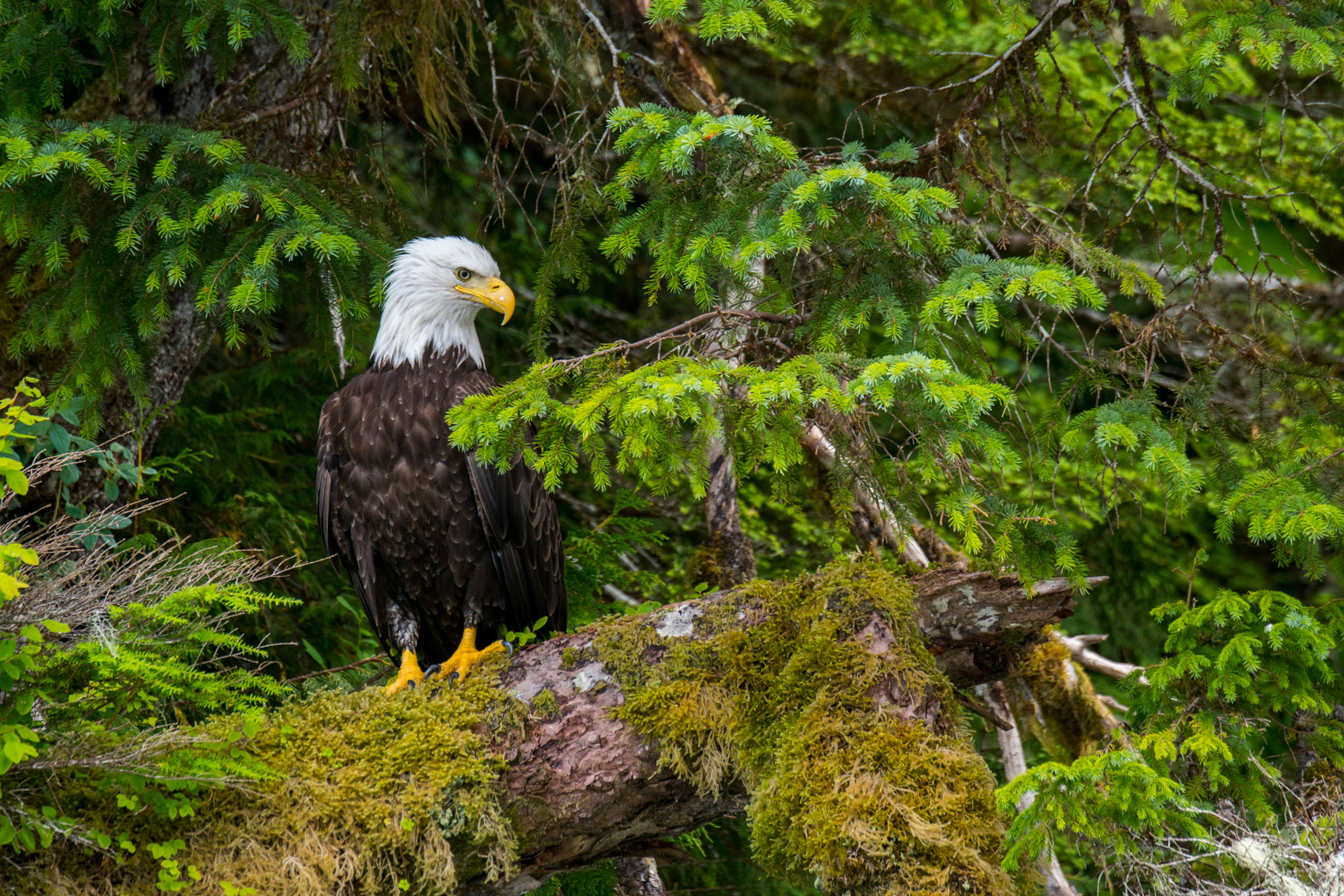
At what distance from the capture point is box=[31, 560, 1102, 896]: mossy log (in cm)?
270

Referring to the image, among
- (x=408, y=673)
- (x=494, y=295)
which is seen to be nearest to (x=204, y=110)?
(x=494, y=295)

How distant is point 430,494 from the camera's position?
404 cm

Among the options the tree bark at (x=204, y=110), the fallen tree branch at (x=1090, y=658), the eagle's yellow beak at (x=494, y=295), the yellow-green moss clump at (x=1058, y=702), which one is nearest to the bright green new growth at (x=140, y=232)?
the eagle's yellow beak at (x=494, y=295)

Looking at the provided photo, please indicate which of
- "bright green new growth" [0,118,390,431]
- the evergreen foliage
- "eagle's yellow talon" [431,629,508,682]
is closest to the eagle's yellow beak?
the evergreen foliage

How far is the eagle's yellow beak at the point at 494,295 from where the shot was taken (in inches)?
170

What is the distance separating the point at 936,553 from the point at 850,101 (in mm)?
3867

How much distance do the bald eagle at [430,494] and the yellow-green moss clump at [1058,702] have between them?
225cm

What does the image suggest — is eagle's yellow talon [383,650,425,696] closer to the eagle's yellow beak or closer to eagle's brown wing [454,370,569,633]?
eagle's brown wing [454,370,569,633]

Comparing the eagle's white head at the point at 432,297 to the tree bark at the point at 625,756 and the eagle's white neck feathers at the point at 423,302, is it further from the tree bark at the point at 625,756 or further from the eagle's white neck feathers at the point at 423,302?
the tree bark at the point at 625,756

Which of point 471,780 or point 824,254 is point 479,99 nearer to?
point 824,254

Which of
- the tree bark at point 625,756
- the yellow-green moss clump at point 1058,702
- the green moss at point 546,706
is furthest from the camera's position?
the yellow-green moss clump at point 1058,702

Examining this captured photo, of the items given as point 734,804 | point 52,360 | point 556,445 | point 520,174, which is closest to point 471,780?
point 734,804

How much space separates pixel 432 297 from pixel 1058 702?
11.4 feet

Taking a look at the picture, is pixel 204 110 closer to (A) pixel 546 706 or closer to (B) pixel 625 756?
(A) pixel 546 706
